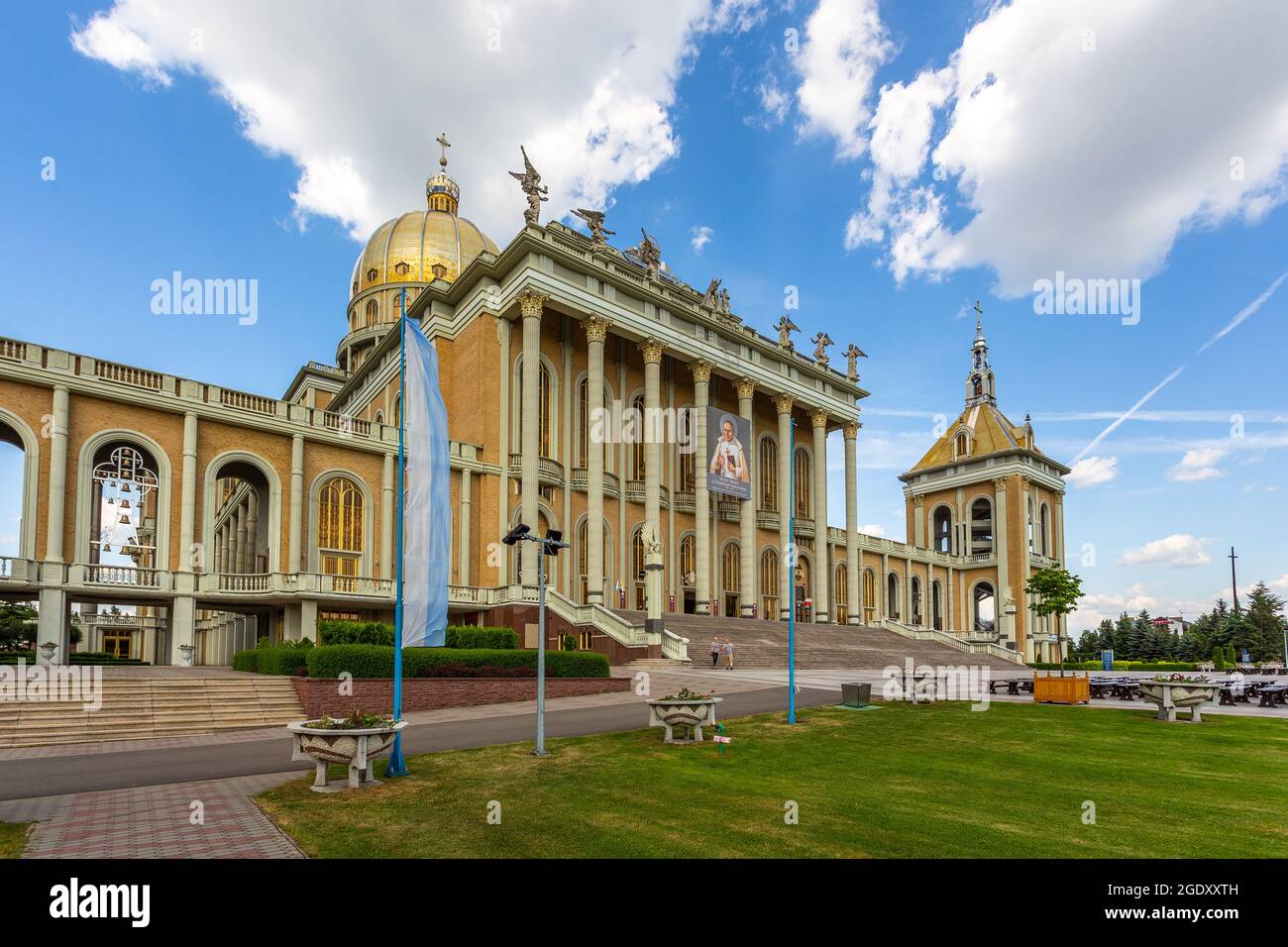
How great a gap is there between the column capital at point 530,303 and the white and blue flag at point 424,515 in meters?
25.0

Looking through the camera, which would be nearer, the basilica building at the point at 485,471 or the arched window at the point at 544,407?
the basilica building at the point at 485,471

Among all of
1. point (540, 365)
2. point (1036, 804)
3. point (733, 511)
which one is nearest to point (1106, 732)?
point (1036, 804)

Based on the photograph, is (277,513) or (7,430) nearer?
(7,430)

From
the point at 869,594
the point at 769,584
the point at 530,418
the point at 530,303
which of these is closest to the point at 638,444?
the point at 530,418

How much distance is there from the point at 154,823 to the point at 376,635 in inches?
576

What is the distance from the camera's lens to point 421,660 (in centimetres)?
2120

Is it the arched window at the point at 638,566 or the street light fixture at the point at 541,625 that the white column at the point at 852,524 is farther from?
the street light fixture at the point at 541,625

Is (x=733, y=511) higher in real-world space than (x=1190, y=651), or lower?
higher

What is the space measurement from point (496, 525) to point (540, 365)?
9.68m

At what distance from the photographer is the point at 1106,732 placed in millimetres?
16094

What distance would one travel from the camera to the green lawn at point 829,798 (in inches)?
299

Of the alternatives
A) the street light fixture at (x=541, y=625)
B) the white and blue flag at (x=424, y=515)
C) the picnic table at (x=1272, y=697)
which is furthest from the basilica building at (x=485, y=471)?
the picnic table at (x=1272, y=697)

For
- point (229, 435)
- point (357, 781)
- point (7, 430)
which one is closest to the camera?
point (357, 781)
